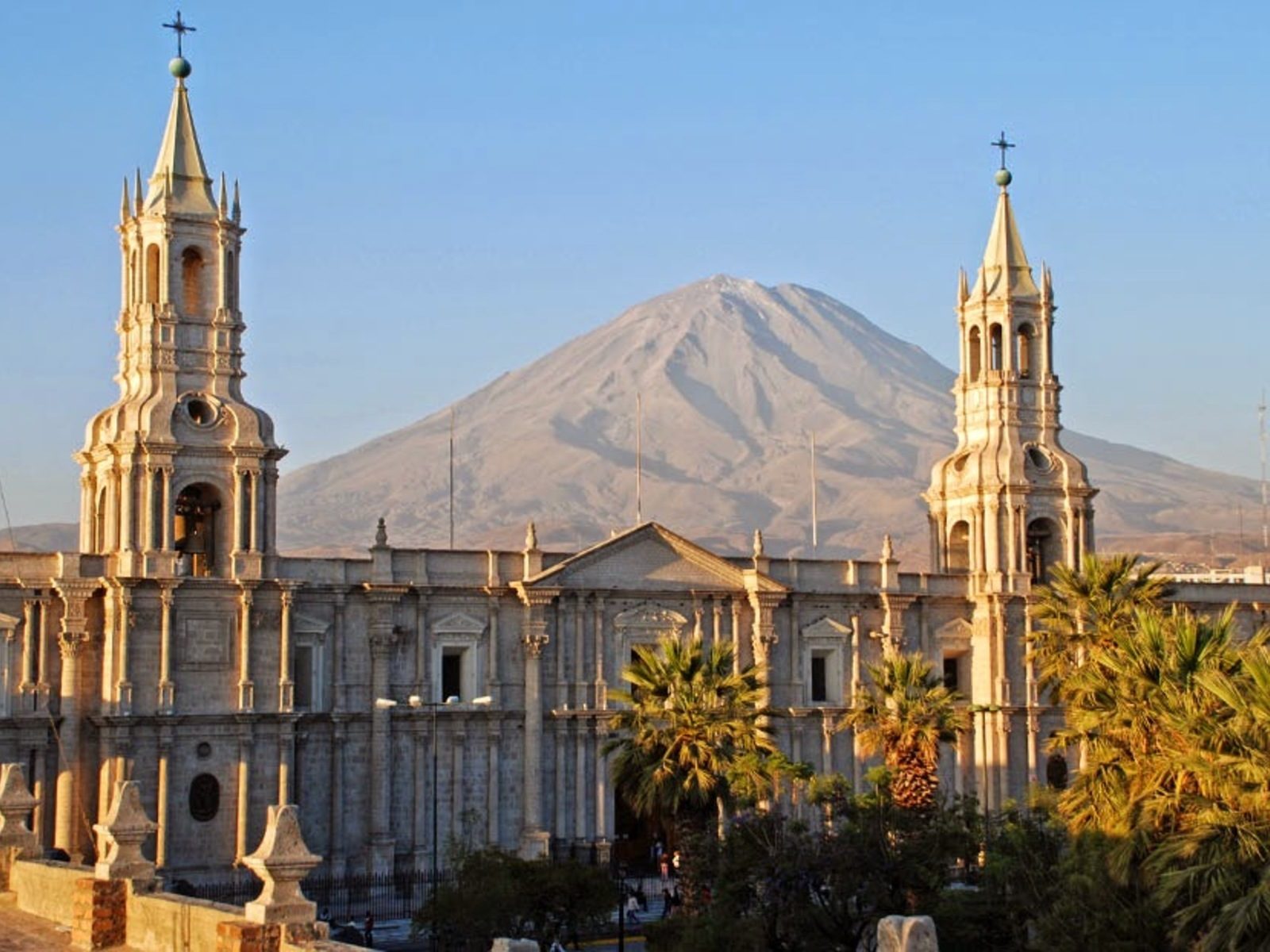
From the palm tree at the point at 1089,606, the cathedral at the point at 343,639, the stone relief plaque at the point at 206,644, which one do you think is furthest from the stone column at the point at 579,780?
the palm tree at the point at 1089,606

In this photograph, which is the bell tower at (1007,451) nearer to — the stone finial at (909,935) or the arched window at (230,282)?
the arched window at (230,282)

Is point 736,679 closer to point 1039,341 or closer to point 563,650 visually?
point 563,650

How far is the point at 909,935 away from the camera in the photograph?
54.4ft

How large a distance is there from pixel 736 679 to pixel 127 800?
21.0 metres

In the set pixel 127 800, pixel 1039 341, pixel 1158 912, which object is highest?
pixel 1039 341

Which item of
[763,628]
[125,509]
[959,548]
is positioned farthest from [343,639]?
[959,548]

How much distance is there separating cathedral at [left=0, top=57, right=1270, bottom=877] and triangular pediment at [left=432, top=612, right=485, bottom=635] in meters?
0.06

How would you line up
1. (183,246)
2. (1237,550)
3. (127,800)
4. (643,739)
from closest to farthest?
(127,800) < (643,739) < (183,246) < (1237,550)

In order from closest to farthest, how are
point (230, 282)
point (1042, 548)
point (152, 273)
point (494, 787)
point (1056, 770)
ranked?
1. point (152, 273)
2. point (230, 282)
3. point (494, 787)
4. point (1056, 770)
5. point (1042, 548)

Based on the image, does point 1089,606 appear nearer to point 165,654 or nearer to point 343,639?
point 343,639

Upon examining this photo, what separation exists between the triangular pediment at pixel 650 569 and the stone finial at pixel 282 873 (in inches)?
1312

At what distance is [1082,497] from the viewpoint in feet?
207

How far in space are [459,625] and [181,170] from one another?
14085mm

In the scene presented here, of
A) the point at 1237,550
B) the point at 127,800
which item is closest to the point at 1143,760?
the point at 127,800
